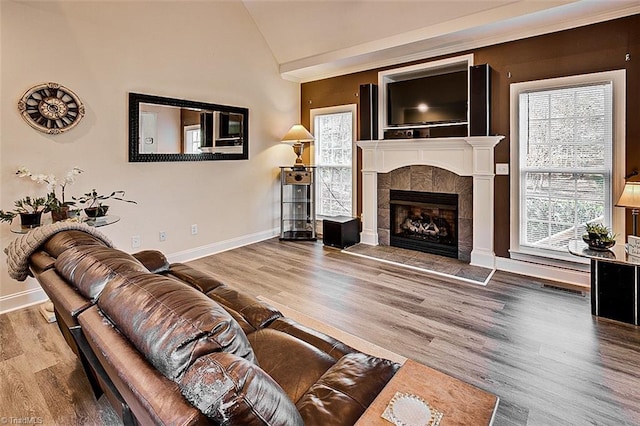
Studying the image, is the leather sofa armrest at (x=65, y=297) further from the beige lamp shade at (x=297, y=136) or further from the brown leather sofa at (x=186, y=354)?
the beige lamp shade at (x=297, y=136)

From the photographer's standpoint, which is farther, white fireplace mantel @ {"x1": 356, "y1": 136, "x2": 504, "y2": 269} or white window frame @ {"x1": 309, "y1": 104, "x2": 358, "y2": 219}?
white window frame @ {"x1": 309, "y1": 104, "x2": 358, "y2": 219}

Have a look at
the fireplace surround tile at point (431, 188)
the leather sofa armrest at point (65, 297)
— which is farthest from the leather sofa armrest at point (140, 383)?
the fireplace surround tile at point (431, 188)

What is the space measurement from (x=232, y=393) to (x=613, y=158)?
4192 mm

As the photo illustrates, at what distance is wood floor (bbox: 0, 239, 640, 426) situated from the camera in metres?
2.02

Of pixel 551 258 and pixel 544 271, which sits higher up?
pixel 551 258

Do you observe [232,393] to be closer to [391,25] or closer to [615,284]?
[615,284]

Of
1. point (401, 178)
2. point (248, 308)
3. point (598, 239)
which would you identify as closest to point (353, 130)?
point (401, 178)

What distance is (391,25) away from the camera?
14.4ft

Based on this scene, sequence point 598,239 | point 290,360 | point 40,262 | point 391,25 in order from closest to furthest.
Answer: point 290,360 < point 40,262 < point 598,239 < point 391,25

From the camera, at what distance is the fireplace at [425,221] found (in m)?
4.84

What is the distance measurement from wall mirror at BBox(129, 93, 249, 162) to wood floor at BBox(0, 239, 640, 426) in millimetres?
1615

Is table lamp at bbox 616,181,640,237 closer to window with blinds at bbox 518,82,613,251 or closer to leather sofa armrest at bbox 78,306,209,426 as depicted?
window with blinds at bbox 518,82,613,251

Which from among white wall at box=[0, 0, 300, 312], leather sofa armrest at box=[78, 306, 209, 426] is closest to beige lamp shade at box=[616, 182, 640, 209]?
leather sofa armrest at box=[78, 306, 209, 426]

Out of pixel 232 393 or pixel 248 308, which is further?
pixel 248 308
